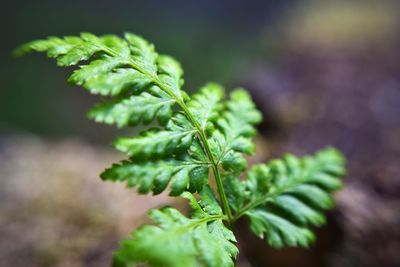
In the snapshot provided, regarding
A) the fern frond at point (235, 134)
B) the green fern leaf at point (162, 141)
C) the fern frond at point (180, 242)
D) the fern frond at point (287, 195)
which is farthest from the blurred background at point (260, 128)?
the green fern leaf at point (162, 141)

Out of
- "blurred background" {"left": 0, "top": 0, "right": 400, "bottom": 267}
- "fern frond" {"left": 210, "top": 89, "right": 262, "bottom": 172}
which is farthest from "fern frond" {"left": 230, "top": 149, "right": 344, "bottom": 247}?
"blurred background" {"left": 0, "top": 0, "right": 400, "bottom": 267}

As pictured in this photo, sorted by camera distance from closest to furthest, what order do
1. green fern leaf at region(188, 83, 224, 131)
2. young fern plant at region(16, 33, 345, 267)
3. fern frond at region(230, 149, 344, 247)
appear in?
young fern plant at region(16, 33, 345, 267), green fern leaf at region(188, 83, 224, 131), fern frond at region(230, 149, 344, 247)

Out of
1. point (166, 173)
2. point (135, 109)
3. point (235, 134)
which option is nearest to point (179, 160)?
point (166, 173)

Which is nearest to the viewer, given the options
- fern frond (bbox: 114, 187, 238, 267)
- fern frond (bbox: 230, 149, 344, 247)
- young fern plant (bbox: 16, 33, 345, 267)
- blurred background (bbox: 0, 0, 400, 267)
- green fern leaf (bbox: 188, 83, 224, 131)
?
fern frond (bbox: 114, 187, 238, 267)

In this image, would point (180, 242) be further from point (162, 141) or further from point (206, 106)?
point (206, 106)

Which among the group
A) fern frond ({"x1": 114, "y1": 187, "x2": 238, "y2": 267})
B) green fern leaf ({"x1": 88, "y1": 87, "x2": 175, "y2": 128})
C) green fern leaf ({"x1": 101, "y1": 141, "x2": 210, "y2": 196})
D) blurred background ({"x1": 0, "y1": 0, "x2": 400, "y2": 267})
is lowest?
fern frond ({"x1": 114, "y1": 187, "x2": 238, "y2": 267})

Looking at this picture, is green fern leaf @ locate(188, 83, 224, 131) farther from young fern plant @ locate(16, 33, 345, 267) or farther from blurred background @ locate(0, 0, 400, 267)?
blurred background @ locate(0, 0, 400, 267)
